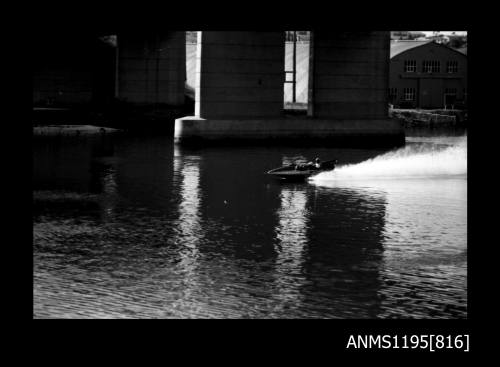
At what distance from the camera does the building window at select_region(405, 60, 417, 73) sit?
167750mm

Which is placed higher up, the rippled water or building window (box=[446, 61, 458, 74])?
building window (box=[446, 61, 458, 74])

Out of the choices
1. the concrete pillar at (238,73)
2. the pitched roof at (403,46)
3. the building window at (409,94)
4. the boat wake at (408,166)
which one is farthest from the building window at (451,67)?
the concrete pillar at (238,73)

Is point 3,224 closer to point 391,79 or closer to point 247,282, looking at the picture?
point 247,282

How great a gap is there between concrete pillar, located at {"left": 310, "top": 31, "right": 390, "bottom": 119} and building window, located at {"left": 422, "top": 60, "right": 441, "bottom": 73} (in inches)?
2361

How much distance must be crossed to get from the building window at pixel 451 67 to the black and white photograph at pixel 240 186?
476cm

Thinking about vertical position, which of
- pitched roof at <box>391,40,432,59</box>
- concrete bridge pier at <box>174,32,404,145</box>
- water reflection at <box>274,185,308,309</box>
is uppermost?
pitched roof at <box>391,40,432,59</box>

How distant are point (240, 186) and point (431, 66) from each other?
334 ft

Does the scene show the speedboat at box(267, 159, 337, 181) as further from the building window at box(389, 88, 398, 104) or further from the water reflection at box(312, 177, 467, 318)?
the building window at box(389, 88, 398, 104)

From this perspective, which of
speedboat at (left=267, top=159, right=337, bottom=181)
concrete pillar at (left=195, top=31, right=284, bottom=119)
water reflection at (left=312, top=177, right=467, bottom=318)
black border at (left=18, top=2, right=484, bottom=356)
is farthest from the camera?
concrete pillar at (left=195, top=31, right=284, bottom=119)

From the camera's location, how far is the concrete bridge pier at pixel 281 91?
338 feet

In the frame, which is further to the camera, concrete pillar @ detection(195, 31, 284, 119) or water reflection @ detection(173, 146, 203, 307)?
concrete pillar @ detection(195, 31, 284, 119)

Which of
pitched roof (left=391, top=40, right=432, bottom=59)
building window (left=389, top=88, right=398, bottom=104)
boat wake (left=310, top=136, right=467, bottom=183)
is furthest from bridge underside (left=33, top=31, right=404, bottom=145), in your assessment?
building window (left=389, top=88, right=398, bottom=104)
